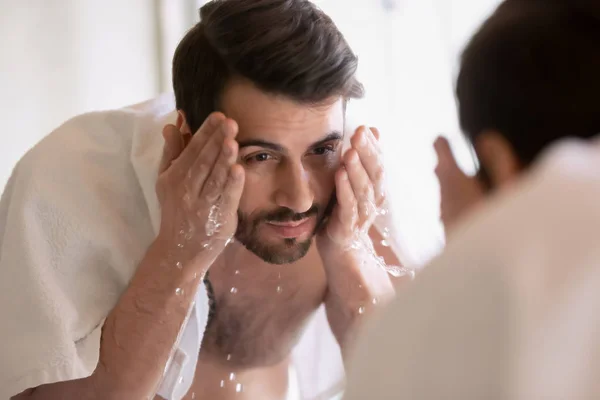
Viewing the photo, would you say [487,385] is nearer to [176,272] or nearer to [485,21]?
[485,21]

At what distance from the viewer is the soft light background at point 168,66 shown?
1104 mm

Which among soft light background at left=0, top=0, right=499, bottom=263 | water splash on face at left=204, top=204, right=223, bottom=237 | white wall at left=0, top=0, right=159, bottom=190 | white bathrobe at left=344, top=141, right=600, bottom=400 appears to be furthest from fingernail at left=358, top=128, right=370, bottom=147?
white wall at left=0, top=0, right=159, bottom=190

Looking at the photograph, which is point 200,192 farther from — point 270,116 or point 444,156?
point 444,156

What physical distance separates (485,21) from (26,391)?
0.76 m

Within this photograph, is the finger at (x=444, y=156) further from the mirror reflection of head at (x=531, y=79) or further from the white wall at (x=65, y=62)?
the white wall at (x=65, y=62)

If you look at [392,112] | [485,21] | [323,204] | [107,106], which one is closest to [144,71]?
[107,106]

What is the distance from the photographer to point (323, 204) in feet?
3.28

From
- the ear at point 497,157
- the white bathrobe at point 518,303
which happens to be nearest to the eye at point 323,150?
the ear at point 497,157

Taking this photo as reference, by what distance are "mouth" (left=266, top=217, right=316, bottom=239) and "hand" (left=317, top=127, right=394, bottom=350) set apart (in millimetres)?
53

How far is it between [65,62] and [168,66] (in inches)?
10.1

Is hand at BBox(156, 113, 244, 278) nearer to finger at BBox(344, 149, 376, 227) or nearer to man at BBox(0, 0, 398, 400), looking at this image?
man at BBox(0, 0, 398, 400)

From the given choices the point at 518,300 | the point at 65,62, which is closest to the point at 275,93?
the point at 518,300

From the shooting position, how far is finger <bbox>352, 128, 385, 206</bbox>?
0.98 m

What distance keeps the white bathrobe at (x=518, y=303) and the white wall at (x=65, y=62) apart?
1.21 metres
